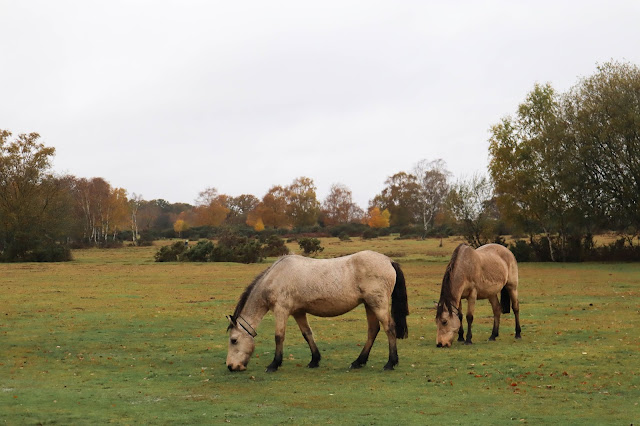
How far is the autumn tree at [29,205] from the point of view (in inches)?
2229

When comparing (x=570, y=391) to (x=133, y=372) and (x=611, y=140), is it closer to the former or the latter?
(x=133, y=372)

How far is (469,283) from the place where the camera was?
1501 cm

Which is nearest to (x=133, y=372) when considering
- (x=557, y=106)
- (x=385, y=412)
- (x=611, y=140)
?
(x=385, y=412)

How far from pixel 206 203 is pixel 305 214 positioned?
38.3m

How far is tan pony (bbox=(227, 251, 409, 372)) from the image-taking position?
12.2 meters

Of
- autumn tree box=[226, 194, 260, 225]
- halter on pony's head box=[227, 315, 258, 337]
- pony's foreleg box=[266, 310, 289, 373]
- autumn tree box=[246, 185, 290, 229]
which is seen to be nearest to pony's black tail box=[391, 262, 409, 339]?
pony's foreleg box=[266, 310, 289, 373]

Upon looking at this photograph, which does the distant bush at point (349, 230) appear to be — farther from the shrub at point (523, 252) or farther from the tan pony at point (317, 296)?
the tan pony at point (317, 296)

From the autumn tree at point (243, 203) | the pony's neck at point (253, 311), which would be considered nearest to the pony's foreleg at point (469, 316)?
the pony's neck at point (253, 311)

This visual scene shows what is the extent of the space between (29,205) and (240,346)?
51865mm

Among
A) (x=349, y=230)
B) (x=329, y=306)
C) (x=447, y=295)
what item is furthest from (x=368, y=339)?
(x=349, y=230)

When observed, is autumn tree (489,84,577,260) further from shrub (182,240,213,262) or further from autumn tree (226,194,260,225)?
autumn tree (226,194,260,225)

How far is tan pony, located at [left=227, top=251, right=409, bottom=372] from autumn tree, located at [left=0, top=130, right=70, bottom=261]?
48.2 metres

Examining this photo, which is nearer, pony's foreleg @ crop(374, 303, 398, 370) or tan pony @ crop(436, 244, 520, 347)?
pony's foreleg @ crop(374, 303, 398, 370)

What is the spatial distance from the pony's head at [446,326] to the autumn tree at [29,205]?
157 ft
